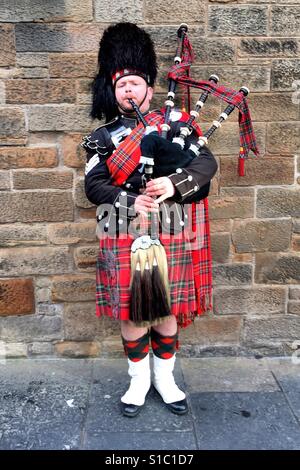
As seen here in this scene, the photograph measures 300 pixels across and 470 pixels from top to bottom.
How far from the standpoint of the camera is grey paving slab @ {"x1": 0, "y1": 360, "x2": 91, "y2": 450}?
2299 millimetres

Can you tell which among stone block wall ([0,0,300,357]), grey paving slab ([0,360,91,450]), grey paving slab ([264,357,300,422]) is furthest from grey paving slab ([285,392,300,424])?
grey paving slab ([0,360,91,450])

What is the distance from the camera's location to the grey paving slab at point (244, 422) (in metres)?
2.26

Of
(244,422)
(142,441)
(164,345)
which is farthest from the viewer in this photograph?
(164,345)

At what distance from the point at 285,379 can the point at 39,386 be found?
1.38 m

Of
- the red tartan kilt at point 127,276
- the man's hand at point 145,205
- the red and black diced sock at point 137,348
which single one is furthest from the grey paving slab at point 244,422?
the man's hand at point 145,205

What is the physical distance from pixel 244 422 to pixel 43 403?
1.03 m

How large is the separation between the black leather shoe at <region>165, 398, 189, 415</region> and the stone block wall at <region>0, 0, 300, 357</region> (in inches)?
22.1

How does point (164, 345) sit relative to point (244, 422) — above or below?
above

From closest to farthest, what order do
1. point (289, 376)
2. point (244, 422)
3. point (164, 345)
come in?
point (244, 422) → point (164, 345) → point (289, 376)

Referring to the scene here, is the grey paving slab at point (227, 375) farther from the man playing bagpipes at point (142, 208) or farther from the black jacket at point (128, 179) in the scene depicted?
the black jacket at point (128, 179)

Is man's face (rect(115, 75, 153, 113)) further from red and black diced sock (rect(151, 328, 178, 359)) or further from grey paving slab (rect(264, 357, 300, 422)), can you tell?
grey paving slab (rect(264, 357, 300, 422))

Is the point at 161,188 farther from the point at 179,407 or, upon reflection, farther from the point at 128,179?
the point at 179,407

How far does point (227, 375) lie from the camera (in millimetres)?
2867

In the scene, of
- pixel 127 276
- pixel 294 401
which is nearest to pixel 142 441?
pixel 127 276
